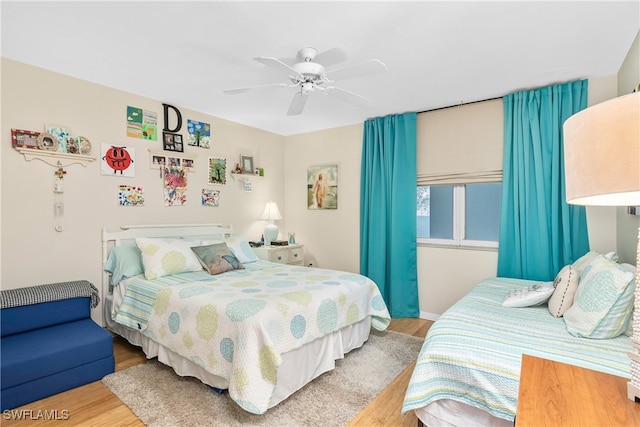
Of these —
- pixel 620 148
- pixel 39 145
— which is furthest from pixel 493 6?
pixel 39 145

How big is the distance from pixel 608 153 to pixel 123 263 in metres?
3.42

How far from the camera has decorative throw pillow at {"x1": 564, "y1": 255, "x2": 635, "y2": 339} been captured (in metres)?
1.66

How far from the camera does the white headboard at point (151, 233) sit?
3.18 metres

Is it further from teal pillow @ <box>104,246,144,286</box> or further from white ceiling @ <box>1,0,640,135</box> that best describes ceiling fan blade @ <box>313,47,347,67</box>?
teal pillow @ <box>104,246,144,286</box>

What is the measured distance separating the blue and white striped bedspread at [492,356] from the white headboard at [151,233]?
2.92 metres

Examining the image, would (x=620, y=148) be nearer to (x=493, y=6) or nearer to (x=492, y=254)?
(x=493, y=6)

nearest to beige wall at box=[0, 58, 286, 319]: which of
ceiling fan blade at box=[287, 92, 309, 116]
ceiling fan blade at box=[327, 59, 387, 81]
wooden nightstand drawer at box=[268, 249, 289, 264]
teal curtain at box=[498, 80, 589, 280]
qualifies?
wooden nightstand drawer at box=[268, 249, 289, 264]

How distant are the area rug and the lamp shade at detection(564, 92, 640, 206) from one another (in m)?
1.81

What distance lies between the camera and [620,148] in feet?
2.54

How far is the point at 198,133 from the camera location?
3947mm

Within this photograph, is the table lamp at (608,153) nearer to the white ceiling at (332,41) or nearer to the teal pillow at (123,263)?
the white ceiling at (332,41)

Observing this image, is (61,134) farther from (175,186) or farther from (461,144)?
(461,144)

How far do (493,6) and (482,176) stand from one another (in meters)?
1.92

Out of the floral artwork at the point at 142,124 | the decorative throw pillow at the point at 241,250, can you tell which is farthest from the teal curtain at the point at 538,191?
the floral artwork at the point at 142,124
